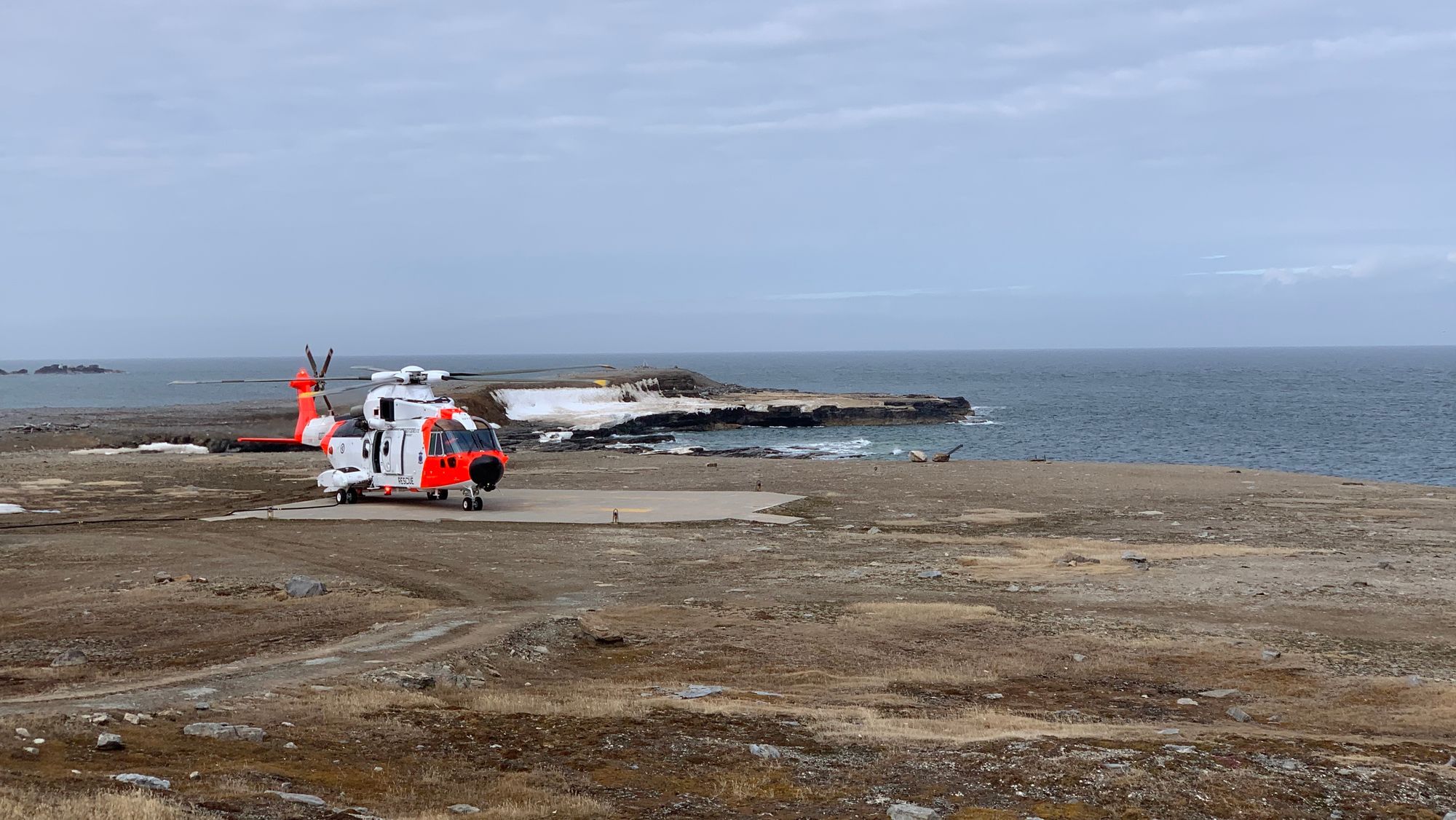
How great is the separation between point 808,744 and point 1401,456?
56705mm

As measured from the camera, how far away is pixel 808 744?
32.9ft

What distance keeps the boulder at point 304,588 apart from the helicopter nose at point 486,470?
37.3 feet

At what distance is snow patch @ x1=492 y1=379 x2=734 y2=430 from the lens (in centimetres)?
8231

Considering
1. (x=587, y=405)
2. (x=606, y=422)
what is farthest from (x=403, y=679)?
(x=587, y=405)

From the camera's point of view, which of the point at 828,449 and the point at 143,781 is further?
the point at 828,449

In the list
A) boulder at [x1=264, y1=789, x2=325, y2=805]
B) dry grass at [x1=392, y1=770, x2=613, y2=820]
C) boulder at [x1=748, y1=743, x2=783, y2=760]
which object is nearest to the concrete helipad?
boulder at [x1=748, y1=743, x2=783, y2=760]

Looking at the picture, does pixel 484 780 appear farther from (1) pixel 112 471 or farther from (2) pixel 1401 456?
(2) pixel 1401 456

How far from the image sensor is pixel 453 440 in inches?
1171

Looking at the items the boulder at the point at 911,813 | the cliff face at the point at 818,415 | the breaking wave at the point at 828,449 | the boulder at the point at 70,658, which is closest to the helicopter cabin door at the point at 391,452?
the boulder at the point at 70,658

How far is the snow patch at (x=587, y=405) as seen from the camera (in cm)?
8231

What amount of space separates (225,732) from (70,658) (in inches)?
187

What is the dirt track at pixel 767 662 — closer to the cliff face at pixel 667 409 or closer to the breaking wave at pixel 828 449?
the breaking wave at pixel 828 449

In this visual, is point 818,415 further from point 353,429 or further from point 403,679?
point 403,679

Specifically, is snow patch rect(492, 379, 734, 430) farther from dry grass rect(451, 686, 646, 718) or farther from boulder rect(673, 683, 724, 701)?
dry grass rect(451, 686, 646, 718)
